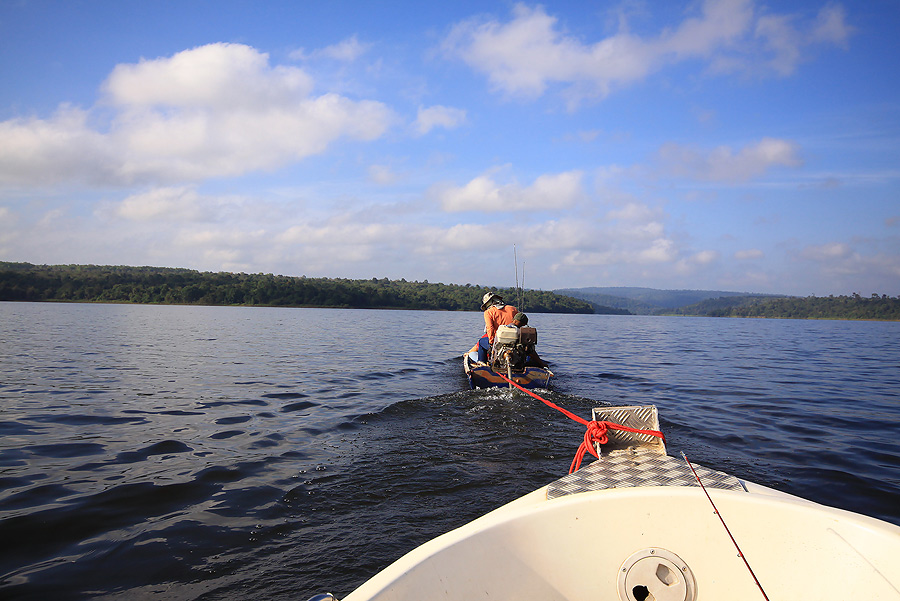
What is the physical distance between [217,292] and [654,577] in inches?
4369

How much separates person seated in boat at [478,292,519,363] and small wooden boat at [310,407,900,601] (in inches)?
373

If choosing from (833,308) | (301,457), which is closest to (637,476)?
(301,457)

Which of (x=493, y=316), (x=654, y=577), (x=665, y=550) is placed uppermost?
(x=493, y=316)

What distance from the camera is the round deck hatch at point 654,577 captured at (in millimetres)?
2406

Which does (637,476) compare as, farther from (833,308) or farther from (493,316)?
(833,308)

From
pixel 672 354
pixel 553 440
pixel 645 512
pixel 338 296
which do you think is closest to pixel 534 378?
pixel 553 440

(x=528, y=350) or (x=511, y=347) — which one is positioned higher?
(x=511, y=347)

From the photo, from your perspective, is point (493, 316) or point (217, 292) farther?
point (217, 292)

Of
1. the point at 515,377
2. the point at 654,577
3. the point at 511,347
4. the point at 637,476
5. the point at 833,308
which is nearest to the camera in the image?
the point at 654,577

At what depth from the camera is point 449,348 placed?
80.4 feet

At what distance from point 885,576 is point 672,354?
77.4 feet

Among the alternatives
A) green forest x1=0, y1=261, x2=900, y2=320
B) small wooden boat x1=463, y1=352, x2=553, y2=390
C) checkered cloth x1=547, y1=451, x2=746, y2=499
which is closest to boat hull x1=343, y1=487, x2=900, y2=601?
checkered cloth x1=547, y1=451, x2=746, y2=499

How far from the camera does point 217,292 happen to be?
101 metres

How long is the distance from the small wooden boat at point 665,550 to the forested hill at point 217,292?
8371 cm
